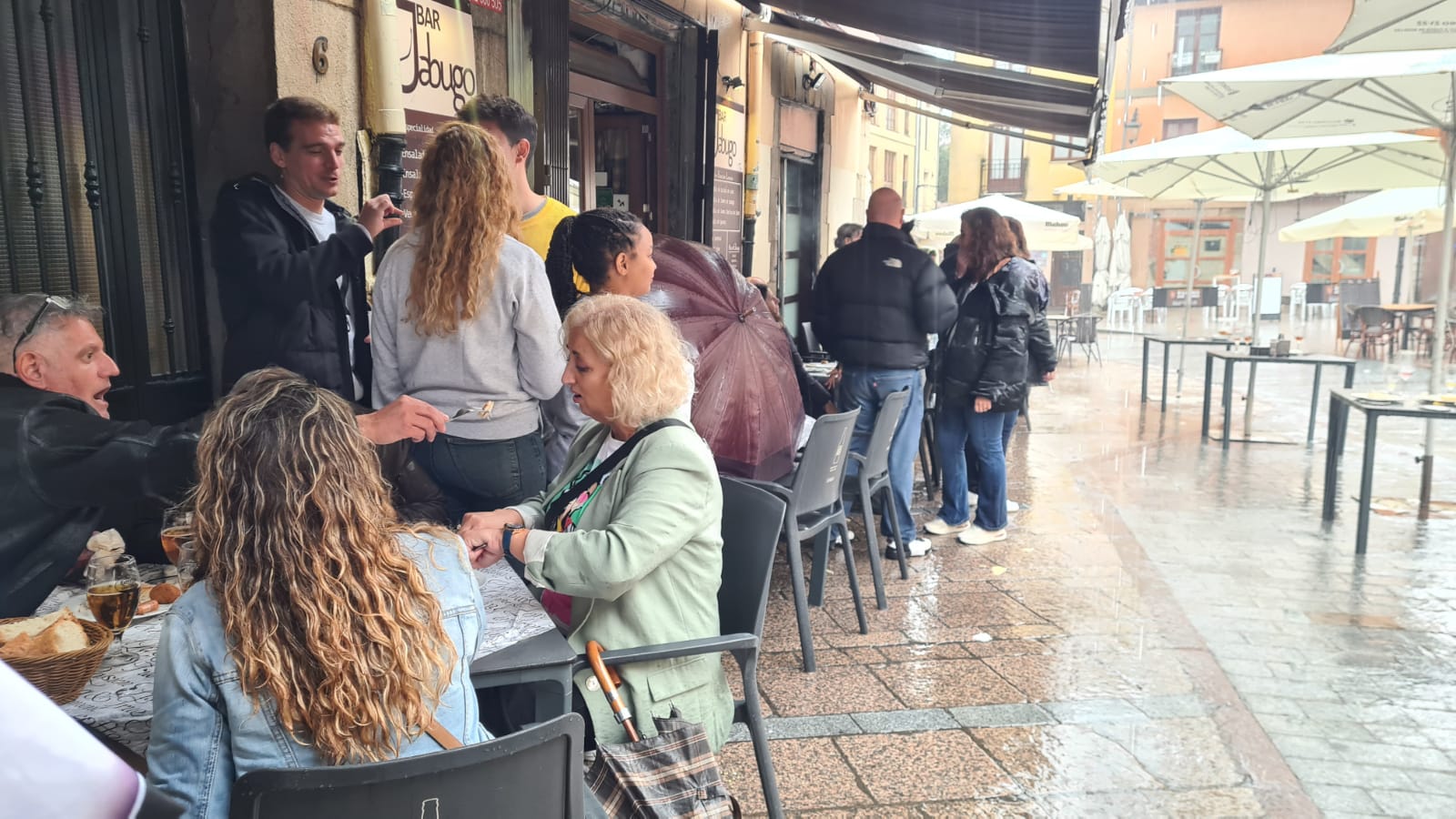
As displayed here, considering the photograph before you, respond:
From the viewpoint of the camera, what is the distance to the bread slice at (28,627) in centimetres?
169

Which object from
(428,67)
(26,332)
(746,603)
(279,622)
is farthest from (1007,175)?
(279,622)

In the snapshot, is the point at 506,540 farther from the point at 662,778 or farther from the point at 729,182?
the point at 729,182

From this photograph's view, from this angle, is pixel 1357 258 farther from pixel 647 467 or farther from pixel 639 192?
pixel 647 467

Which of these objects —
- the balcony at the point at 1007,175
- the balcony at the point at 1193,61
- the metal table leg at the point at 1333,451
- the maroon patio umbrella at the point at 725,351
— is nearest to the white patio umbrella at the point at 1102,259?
the metal table leg at the point at 1333,451

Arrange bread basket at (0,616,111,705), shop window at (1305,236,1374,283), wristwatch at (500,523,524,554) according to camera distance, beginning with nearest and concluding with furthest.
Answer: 1. bread basket at (0,616,111,705)
2. wristwatch at (500,523,524,554)
3. shop window at (1305,236,1374,283)

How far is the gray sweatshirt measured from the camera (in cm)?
286

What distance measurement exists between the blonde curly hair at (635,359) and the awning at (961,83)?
5576 mm

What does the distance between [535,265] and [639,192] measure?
5.08 metres

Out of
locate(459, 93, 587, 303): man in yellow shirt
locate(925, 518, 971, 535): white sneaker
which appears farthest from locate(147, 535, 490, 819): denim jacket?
locate(925, 518, 971, 535): white sneaker

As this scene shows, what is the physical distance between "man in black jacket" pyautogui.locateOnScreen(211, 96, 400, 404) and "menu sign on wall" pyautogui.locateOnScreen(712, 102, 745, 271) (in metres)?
5.20

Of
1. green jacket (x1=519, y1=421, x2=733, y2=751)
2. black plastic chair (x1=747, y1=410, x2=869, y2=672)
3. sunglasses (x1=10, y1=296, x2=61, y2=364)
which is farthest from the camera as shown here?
black plastic chair (x1=747, y1=410, x2=869, y2=672)

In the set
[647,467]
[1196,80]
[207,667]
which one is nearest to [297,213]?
[647,467]

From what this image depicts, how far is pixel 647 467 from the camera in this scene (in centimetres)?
230

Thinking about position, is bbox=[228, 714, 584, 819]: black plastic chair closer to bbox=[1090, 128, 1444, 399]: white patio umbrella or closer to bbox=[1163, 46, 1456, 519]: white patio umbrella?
bbox=[1163, 46, 1456, 519]: white patio umbrella
